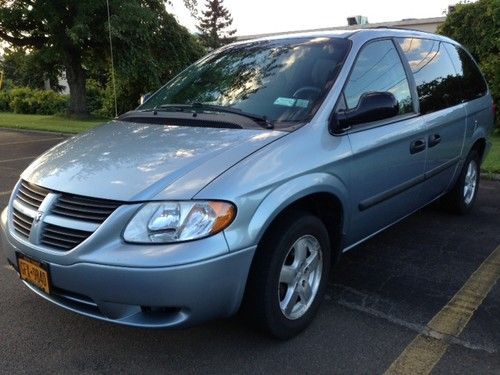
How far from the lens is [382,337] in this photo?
2963 mm

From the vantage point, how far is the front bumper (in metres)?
2.33

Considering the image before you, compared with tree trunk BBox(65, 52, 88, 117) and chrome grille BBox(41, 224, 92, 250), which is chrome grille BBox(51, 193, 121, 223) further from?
tree trunk BBox(65, 52, 88, 117)

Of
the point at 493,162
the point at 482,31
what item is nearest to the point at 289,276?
the point at 493,162

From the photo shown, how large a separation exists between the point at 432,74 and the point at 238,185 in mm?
2639

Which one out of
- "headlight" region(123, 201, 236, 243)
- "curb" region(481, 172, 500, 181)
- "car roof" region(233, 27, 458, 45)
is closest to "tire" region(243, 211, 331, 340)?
"headlight" region(123, 201, 236, 243)

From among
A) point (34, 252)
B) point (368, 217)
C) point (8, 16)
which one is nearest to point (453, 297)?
point (368, 217)

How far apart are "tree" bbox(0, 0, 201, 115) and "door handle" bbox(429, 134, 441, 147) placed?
52.5 feet

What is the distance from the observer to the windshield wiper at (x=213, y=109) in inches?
120

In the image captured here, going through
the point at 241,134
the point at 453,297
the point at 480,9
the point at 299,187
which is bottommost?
the point at 453,297

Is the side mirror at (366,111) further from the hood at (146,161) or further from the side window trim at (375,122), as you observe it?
the hood at (146,161)

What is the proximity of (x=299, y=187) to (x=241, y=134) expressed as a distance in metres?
0.45

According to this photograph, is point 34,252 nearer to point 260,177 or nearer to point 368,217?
point 260,177

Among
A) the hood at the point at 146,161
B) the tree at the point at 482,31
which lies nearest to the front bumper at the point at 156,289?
the hood at the point at 146,161

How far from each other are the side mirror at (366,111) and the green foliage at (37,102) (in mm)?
27719
